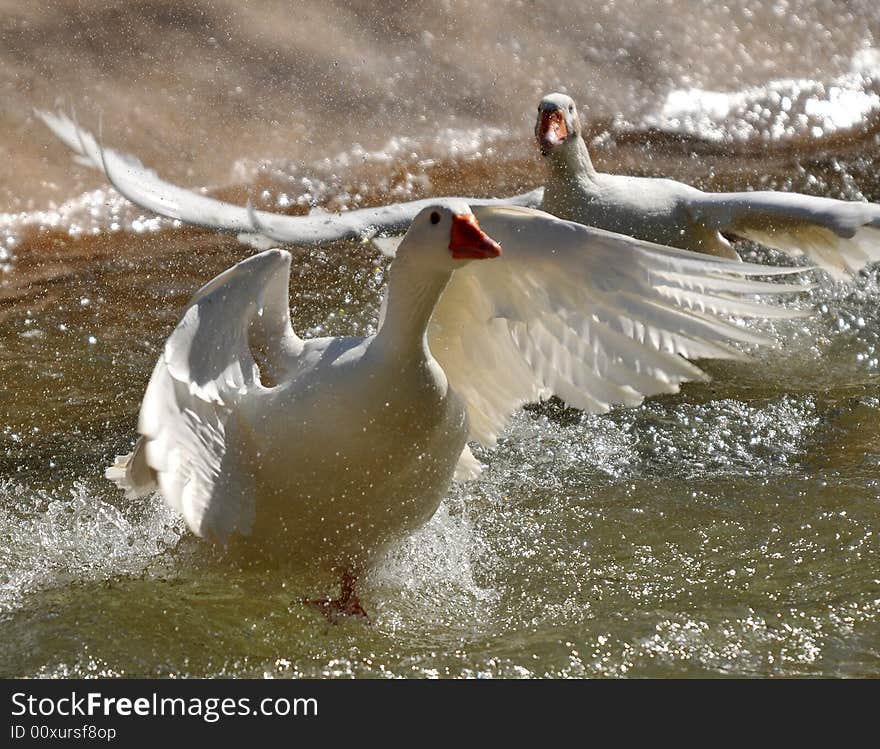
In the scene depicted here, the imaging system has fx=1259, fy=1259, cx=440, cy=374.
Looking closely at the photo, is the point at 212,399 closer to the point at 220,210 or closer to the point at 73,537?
the point at 73,537

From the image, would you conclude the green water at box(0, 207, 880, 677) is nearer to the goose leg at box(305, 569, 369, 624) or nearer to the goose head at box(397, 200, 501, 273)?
the goose leg at box(305, 569, 369, 624)

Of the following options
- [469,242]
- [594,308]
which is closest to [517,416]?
[594,308]

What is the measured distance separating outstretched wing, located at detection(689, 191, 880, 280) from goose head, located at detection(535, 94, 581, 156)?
69 cm

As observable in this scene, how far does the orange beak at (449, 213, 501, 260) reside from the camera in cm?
314

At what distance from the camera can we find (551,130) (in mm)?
5770

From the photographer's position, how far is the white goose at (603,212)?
4.61 m

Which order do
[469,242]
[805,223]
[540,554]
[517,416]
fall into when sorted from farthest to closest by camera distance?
[517,416] < [805,223] < [540,554] < [469,242]

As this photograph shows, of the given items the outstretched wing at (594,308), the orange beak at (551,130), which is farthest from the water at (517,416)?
the orange beak at (551,130)

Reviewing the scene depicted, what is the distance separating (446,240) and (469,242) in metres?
0.07

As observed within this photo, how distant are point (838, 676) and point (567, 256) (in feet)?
4.23

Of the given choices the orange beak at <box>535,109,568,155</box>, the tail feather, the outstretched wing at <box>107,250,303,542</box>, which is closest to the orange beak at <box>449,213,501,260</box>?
the outstretched wing at <box>107,250,303,542</box>

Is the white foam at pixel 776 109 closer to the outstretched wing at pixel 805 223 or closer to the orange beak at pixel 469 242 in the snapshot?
the outstretched wing at pixel 805 223

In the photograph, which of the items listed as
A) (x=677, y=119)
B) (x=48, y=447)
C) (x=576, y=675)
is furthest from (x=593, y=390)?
(x=677, y=119)

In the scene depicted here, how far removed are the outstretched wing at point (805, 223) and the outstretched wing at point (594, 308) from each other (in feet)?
5.11
